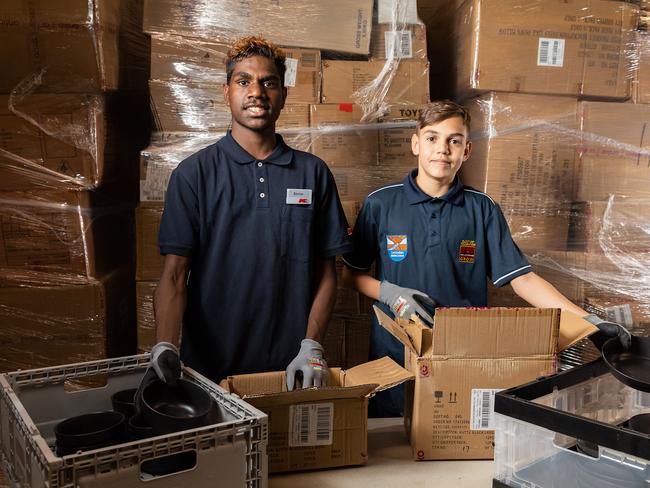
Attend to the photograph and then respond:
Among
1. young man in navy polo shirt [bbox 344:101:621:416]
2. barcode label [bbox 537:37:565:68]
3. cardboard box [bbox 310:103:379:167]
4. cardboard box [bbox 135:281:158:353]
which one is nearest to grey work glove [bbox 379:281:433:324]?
young man in navy polo shirt [bbox 344:101:621:416]

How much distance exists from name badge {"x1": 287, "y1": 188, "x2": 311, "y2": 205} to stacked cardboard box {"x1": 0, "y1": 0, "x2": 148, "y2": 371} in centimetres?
107

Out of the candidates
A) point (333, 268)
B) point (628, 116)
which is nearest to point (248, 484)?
point (333, 268)

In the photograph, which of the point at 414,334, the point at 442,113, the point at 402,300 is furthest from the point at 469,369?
the point at 442,113

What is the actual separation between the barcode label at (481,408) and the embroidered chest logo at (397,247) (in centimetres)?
67

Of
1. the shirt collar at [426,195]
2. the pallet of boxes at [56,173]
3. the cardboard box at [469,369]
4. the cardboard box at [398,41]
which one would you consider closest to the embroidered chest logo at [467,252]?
the shirt collar at [426,195]

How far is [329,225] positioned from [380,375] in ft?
1.95

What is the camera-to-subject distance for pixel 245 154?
68.4 inches

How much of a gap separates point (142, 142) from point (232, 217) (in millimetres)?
1495

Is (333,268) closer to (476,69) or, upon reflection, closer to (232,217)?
(232,217)

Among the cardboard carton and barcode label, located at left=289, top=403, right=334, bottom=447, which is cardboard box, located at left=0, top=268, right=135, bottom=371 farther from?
the cardboard carton

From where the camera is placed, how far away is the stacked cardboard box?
234 centimetres

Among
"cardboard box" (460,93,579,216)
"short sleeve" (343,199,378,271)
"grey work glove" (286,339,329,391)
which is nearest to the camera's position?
"grey work glove" (286,339,329,391)

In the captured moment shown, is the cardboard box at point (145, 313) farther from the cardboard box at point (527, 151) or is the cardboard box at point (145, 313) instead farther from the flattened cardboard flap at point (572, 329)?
the flattened cardboard flap at point (572, 329)

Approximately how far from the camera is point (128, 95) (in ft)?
9.07
